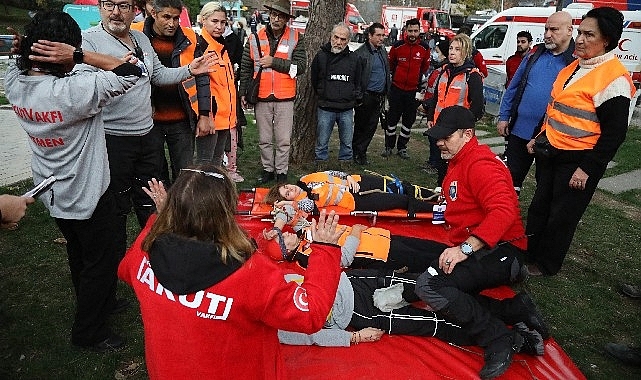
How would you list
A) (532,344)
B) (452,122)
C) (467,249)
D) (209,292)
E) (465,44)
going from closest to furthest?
1. (209,292)
2. (532,344)
3. (467,249)
4. (452,122)
5. (465,44)

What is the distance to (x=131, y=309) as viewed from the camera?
336 cm

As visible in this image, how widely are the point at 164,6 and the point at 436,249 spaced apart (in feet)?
9.63

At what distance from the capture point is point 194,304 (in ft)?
5.12

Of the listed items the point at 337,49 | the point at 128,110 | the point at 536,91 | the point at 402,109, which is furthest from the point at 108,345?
the point at 402,109

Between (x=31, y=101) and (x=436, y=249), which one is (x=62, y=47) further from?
(x=436, y=249)

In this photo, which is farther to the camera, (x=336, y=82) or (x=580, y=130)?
(x=336, y=82)

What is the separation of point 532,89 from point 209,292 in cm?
384

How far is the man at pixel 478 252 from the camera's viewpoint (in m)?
2.83

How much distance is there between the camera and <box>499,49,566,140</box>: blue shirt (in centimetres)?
425

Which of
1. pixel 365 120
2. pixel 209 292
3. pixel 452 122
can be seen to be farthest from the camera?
pixel 365 120

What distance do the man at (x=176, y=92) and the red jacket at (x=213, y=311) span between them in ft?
8.89

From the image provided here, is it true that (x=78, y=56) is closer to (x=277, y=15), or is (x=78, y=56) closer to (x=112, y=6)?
(x=112, y=6)

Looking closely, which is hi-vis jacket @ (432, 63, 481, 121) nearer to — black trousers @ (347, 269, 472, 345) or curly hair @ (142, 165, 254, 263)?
black trousers @ (347, 269, 472, 345)

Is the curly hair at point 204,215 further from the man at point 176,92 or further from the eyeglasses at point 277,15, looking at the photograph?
the eyeglasses at point 277,15
